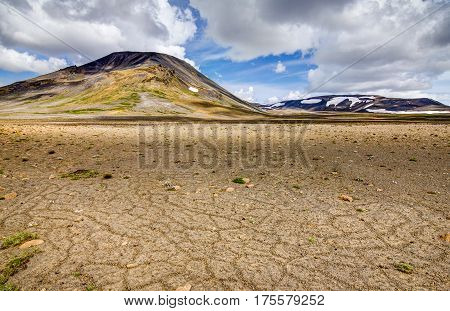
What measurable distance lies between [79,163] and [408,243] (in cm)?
→ 1305

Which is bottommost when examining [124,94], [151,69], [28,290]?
[28,290]

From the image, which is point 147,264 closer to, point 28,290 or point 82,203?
point 28,290

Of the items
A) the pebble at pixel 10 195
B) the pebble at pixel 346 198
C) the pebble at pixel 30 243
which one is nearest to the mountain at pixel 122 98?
the pebble at pixel 10 195

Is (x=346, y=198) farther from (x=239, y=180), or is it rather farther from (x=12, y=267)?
(x=12, y=267)

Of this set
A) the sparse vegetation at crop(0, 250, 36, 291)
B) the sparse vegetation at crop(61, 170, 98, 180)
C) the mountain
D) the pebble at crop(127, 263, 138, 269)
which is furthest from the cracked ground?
the mountain

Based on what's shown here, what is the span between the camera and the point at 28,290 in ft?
16.0

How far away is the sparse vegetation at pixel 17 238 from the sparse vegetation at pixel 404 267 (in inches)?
294

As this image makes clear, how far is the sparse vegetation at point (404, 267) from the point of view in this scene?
5352 mm

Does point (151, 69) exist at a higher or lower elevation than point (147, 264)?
higher

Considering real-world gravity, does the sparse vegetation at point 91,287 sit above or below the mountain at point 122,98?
below

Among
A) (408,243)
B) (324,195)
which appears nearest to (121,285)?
(408,243)

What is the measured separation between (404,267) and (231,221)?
3763mm

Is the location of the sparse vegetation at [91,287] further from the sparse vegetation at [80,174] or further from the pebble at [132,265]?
the sparse vegetation at [80,174]

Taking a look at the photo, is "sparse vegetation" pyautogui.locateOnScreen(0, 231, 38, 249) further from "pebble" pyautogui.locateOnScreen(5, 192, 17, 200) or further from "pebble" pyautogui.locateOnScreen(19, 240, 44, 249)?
"pebble" pyautogui.locateOnScreen(5, 192, 17, 200)
